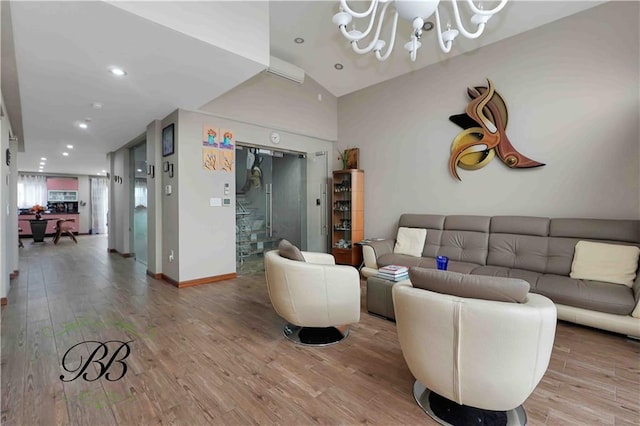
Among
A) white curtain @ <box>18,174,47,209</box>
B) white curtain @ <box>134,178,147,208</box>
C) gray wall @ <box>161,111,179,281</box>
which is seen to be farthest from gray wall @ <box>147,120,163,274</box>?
white curtain @ <box>18,174,47,209</box>

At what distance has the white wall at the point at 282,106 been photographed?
4488 millimetres

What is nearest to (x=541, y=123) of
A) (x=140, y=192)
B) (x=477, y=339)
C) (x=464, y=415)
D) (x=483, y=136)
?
(x=483, y=136)

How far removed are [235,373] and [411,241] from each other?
3.10m

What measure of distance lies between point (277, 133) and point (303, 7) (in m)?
2.03

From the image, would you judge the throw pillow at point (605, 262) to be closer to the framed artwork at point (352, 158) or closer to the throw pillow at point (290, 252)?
the throw pillow at point (290, 252)

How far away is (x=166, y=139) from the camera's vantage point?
4.41m

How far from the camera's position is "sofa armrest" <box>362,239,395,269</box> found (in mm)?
4282

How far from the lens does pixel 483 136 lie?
3.97 m

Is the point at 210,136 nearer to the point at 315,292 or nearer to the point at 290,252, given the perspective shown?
the point at 290,252

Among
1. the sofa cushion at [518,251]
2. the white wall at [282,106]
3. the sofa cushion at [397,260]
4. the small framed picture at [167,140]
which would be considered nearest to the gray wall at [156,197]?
the small framed picture at [167,140]

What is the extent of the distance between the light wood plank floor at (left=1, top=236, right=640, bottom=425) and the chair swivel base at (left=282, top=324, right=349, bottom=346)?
84 mm

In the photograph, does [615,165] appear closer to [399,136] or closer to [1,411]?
[399,136]

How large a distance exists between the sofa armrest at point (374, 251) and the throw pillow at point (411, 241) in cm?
17

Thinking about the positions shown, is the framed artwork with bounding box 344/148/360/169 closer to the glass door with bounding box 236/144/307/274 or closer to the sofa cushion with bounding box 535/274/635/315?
the glass door with bounding box 236/144/307/274
